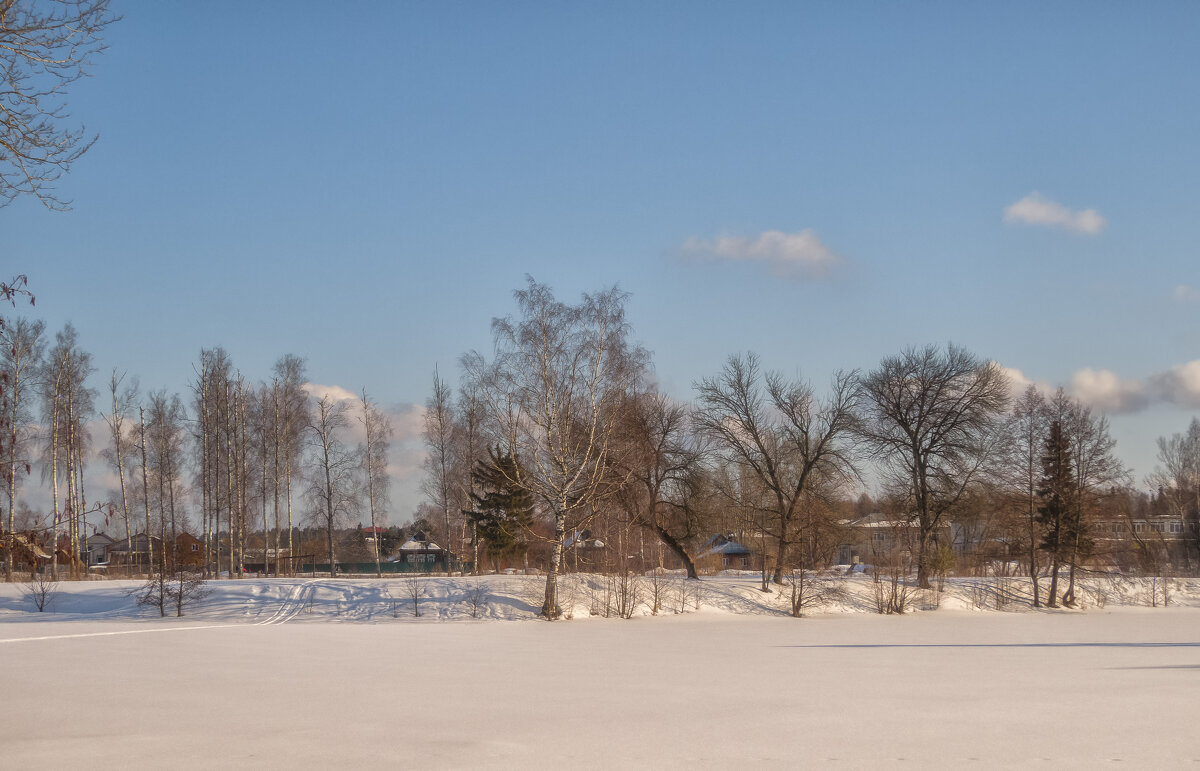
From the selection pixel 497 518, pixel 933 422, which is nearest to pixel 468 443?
pixel 497 518

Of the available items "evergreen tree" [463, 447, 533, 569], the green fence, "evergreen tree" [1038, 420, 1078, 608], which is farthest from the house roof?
"evergreen tree" [1038, 420, 1078, 608]

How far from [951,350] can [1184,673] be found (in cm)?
2641

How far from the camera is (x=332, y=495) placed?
4403 cm

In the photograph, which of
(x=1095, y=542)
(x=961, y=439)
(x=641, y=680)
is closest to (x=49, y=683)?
(x=641, y=680)

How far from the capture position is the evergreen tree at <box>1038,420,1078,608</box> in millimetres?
41000

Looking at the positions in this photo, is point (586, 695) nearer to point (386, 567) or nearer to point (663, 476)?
point (663, 476)

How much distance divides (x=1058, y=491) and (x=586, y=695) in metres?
35.0

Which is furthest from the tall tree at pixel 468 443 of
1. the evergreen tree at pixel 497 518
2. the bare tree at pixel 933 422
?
the bare tree at pixel 933 422

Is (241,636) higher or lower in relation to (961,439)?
lower

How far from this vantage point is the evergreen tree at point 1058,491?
41.0 metres

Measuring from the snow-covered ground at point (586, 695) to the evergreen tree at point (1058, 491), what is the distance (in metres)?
14.3

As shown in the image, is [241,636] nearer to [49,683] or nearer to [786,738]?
[49,683]

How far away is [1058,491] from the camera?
4125cm

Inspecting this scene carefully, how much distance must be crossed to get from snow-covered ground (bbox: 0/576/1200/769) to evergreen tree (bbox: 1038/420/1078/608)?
564 inches
